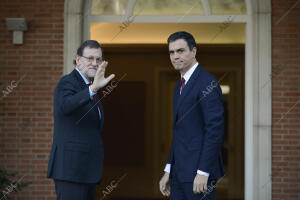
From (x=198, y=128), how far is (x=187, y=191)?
1.47 feet

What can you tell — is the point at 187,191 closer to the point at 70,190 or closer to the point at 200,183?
the point at 200,183

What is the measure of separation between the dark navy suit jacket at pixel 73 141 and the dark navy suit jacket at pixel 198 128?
0.61 m

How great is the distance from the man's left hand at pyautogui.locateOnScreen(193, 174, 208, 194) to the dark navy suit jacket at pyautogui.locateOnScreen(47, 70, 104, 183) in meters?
0.69

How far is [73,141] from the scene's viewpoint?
278cm

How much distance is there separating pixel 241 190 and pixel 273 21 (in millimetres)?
5048

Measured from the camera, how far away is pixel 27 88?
534 centimetres

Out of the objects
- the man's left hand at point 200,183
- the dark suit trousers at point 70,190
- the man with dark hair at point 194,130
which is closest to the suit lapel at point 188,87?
the man with dark hair at point 194,130

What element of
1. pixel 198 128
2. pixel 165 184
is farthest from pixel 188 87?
pixel 165 184

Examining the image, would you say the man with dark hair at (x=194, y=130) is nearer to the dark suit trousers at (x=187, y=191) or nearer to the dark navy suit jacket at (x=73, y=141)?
the dark suit trousers at (x=187, y=191)

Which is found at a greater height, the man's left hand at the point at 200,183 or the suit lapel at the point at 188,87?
the suit lapel at the point at 188,87

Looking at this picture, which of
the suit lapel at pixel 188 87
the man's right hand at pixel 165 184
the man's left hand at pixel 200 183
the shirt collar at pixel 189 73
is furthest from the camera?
the man's right hand at pixel 165 184

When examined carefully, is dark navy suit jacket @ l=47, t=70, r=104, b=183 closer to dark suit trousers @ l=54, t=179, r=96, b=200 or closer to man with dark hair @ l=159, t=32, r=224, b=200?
dark suit trousers @ l=54, t=179, r=96, b=200

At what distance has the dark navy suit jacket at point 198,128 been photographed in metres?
2.75

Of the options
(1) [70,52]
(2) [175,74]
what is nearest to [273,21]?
(1) [70,52]
